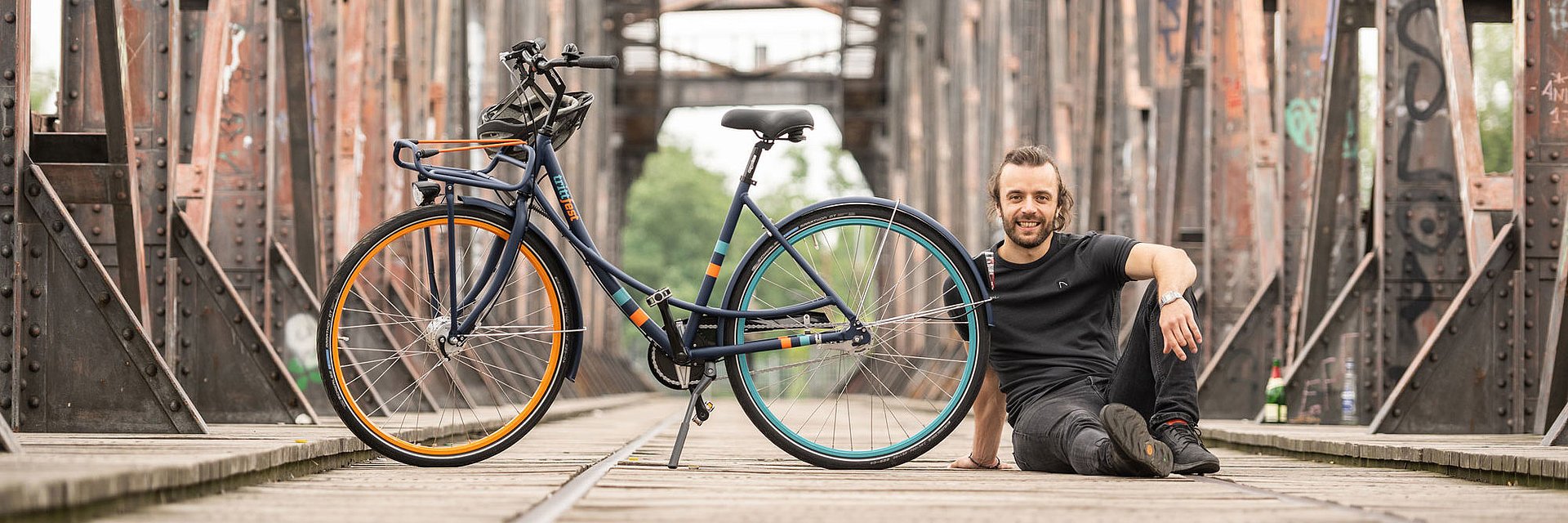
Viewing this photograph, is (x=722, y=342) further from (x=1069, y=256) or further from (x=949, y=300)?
(x=1069, y=256)

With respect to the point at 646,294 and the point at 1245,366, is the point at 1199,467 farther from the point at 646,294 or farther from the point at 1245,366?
the point at 1245,366

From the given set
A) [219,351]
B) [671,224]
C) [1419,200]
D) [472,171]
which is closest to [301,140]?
[219,351]

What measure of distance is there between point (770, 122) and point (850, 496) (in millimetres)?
1209

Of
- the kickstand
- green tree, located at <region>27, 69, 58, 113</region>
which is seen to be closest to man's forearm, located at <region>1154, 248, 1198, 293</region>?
the kickstand

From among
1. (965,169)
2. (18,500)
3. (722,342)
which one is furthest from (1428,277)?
(965,169)

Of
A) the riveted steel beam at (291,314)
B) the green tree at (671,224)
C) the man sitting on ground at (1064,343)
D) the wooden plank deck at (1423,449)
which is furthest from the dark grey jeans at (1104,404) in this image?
the green tree at (671,224)

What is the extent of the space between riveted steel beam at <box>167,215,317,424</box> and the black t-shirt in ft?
9.24

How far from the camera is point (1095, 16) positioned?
13406 millimetres

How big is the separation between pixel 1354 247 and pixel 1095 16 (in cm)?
539

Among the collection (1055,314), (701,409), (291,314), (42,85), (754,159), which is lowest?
(701,409)

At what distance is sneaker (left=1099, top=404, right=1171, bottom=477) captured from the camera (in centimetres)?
417

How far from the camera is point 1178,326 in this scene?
432cm

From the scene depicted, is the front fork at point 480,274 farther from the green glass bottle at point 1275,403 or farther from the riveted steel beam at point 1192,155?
the riveted steel beam at point 1192,155

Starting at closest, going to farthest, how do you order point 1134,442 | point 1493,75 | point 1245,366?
point 1134,442, point 1245,366, point 1493,75
